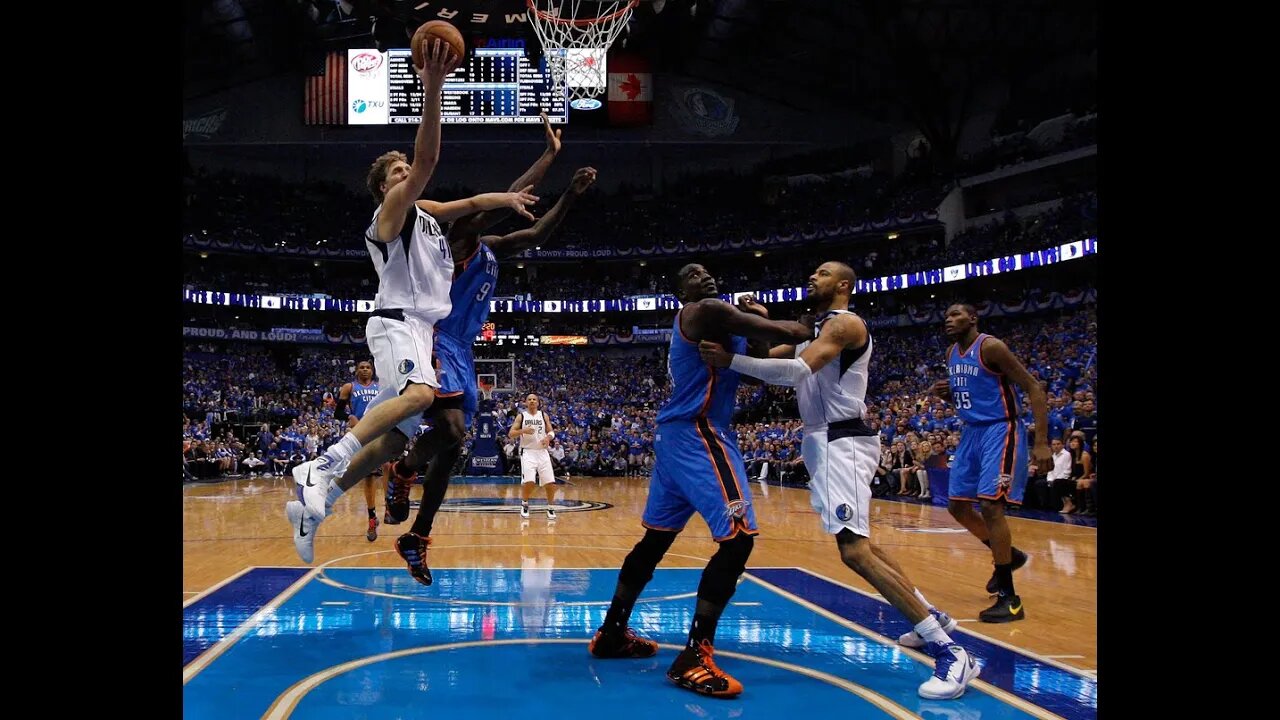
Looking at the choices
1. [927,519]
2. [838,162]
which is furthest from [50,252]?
[838,162]

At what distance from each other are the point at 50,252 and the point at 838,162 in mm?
37596

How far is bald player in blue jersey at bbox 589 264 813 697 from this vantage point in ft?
13.5

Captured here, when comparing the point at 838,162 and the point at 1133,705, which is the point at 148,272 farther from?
the point at 838,162

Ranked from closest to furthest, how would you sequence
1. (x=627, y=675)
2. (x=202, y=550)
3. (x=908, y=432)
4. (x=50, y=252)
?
(x=50, y=252)
(x=627, y=675)
(x=202, y=550)
(x=908, y=432)

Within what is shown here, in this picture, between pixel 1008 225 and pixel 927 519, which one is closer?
pixel 927 519

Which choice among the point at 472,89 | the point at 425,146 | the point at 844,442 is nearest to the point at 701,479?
the point at 844,442

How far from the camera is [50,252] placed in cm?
128

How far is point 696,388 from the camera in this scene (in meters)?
4.47

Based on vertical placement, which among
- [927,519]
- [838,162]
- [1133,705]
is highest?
[838,162]

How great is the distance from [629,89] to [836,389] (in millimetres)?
32287

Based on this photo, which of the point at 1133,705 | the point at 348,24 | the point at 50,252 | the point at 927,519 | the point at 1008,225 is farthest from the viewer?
the point at 348,24

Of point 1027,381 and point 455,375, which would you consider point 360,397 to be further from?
point 1027,381

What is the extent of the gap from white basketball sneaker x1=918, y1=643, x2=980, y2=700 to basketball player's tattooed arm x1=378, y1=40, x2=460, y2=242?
2.97 m

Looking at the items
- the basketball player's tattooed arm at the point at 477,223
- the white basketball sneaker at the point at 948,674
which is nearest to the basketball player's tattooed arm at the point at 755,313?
the basketball player's tattooed arm at the point at 477,223
